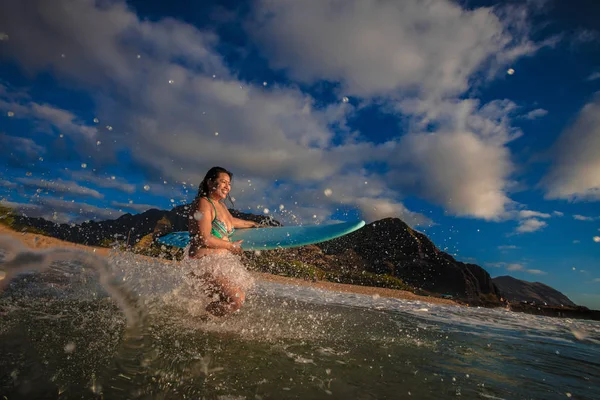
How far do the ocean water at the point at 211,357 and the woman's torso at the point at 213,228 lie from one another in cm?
44

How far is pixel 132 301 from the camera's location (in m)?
3.38

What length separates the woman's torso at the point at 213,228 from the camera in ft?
12.7

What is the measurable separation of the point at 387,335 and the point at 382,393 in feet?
8.68

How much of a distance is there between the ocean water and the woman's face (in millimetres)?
1190

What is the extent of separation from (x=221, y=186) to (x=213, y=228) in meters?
0.66

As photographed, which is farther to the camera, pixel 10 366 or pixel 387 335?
pixel 387 335

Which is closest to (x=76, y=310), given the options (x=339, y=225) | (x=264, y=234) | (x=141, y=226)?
(x=264, y=234)

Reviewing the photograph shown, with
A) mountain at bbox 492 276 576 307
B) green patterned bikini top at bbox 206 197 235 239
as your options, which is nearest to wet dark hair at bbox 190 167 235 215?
green patterned bikini top at bbox 206 197 235 239

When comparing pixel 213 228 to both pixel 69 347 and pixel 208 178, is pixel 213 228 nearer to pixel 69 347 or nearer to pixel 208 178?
pixel 208 178

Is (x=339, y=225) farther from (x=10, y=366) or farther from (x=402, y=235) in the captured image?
(x=402, y=235)

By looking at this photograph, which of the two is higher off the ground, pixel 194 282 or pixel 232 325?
pixel 194 282

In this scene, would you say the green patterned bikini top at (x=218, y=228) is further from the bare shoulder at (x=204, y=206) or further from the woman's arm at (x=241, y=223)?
the woman's arm at (x=241, y=223)

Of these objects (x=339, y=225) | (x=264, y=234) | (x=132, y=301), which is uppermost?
(x=339, y=225)

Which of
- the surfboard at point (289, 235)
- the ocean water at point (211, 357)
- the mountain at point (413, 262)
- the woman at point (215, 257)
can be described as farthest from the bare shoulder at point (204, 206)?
the mountain at point (413, 262)
